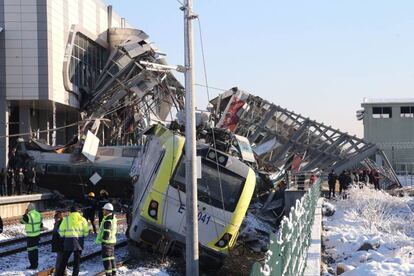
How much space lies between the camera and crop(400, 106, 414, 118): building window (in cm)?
6600

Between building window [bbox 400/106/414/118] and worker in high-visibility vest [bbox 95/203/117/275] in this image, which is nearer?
worker in high-visibility vest [bbox 95/203/117/275]

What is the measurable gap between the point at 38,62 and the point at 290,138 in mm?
16077

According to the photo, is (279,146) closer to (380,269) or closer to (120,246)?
(120,246)

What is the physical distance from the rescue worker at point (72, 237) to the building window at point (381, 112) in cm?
5720

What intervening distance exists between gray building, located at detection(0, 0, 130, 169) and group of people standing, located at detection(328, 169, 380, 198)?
54.2 ft

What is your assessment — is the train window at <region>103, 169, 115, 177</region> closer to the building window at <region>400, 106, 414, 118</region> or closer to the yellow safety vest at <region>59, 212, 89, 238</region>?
the yellow safety vest at <region>59, 212, 89, 238</region>

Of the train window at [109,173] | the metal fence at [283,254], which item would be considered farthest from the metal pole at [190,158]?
the train window at [109,173]

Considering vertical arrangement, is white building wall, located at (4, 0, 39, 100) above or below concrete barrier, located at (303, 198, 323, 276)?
above

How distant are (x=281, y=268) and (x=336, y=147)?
33.7m

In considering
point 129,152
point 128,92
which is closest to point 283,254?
point 129,152

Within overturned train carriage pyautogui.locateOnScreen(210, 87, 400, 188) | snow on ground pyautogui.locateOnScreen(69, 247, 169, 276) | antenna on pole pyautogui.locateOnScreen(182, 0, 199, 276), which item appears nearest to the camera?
antenna on pole pyautogui.locateOnScreen(182, 0, 199, 276)

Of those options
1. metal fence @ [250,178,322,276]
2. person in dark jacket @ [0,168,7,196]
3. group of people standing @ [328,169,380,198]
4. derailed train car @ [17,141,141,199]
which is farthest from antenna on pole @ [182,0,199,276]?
person in dark jacket @ [0,168,7,196]

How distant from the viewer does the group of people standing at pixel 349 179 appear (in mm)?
32938

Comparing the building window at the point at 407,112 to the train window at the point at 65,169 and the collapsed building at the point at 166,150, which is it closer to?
the collapsed building at the point at 166,150
